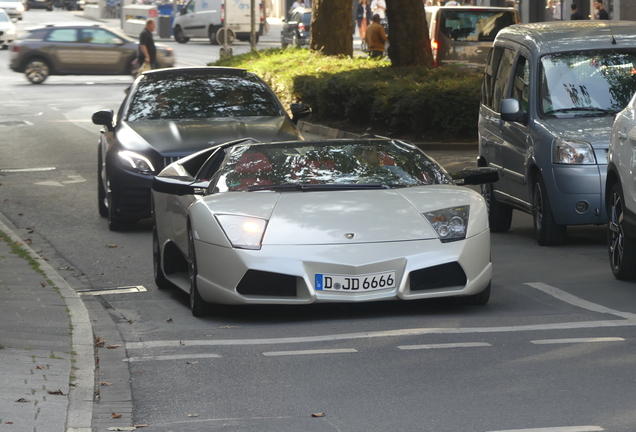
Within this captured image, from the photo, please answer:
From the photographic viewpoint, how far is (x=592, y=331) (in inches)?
294

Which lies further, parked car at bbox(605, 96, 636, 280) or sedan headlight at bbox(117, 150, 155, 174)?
sedan headlight at bbox(117, 150, 155, 174)

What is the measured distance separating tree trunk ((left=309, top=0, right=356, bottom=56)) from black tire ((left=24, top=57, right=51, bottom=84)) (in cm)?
1222

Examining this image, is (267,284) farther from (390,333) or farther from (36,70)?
(36,70)

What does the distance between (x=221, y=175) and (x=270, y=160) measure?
380mm

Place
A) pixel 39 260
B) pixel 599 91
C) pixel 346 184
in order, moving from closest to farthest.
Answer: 1. pixel 346 184
2. pixel 39 260
3. pixel 599 91

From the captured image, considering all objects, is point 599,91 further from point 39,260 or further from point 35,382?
point 35,382

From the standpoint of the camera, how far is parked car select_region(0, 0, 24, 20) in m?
80.2

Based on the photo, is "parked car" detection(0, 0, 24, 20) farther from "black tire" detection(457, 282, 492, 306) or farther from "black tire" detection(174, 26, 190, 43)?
"black tire" detection(457, 282, 492, 306)

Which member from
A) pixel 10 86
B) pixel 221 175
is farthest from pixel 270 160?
pixel 10 86

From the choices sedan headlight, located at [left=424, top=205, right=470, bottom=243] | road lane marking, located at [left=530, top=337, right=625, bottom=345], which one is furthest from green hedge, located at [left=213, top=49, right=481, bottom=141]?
road lane marking, located at [left=530, top=337, right=625, bottom=345]

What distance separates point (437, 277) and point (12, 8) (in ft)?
252

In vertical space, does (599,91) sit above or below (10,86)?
above

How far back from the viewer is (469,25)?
2698cm

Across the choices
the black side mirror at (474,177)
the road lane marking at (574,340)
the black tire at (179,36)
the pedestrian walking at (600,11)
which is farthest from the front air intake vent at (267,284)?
the black tire at (179,36)
